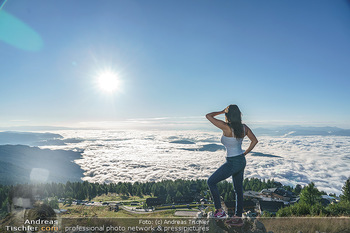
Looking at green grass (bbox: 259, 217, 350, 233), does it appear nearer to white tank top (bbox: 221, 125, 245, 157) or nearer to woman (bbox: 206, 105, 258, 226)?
woman (bbox: 206, 105, 258, 226)

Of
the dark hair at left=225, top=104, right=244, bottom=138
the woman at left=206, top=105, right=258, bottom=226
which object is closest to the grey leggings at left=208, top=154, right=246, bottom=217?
the woman at left=206, top=105, right=258, bottom=226

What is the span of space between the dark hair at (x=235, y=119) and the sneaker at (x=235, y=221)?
231 cm

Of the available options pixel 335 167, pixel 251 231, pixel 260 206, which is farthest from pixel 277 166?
pixel 251 231

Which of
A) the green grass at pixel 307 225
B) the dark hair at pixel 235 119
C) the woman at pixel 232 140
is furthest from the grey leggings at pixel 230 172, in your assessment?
the green grass at pixel 307 225

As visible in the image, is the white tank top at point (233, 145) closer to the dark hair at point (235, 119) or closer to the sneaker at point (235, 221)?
the dark hair at point (235, 119)

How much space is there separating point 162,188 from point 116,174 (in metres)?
114

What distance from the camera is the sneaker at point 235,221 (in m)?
5.01

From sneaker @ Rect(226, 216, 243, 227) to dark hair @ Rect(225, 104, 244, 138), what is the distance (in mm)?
2314

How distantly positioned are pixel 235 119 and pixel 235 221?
2.79 metres

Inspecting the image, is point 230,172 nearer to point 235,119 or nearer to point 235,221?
point 235,119

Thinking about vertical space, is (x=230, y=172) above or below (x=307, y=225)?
above

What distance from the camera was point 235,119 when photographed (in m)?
4.58

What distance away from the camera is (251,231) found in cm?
534

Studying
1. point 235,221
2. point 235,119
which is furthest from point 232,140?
point 235,221
